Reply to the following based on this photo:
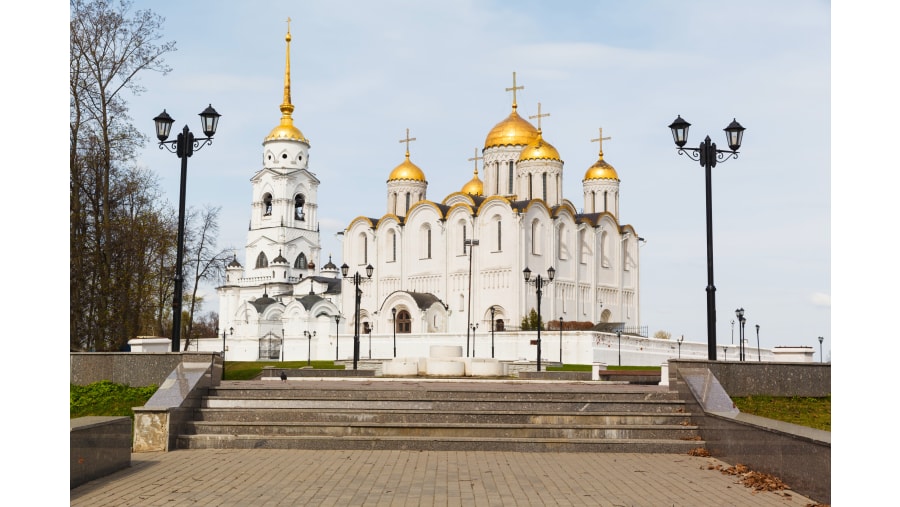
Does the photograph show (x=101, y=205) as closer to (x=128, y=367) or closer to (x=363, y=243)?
(x=128, y=367)

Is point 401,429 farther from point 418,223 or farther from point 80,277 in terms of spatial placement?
point 418,223

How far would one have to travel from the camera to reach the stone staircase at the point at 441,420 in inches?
493

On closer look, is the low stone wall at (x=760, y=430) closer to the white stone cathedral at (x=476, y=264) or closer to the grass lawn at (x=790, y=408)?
the grass lawn at (x=790, y=408)

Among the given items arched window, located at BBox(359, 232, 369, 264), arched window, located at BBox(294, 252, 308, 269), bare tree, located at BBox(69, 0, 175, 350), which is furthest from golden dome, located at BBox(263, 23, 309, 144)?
bare tree, located at BBox(69, 0, 175, 350)

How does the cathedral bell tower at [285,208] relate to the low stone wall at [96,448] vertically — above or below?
above

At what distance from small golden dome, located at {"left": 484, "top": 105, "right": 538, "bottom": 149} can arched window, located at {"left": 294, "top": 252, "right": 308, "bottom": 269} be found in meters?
26.5

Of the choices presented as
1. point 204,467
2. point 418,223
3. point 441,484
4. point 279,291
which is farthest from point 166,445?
point 279,291

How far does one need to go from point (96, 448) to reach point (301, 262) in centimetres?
8302

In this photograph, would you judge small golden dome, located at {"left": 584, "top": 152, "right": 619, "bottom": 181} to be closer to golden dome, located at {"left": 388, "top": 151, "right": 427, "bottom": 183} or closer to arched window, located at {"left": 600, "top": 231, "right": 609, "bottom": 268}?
arched window, located at {"left": 600, "top": 231, "right": 609, "bottom": 268}

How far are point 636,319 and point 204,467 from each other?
65.1m

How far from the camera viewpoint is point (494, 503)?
871 cm

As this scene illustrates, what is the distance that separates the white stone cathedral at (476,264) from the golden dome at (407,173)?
0.35 ft

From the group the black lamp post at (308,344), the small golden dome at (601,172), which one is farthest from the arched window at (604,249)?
the black lamp post at (308,344)

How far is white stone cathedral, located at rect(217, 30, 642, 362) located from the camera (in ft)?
210
